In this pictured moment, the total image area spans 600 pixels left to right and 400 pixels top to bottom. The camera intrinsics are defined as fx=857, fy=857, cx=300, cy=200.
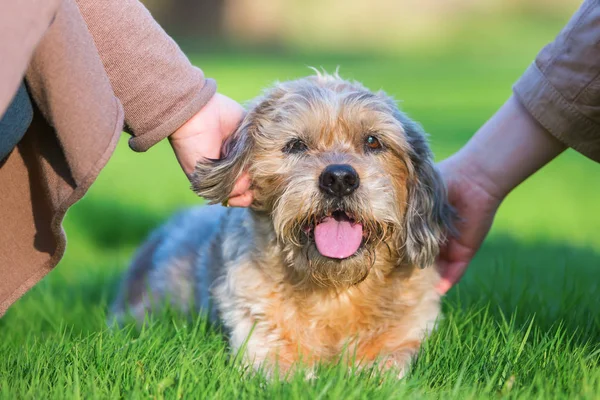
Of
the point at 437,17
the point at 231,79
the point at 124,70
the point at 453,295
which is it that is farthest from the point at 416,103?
the point at 437,17

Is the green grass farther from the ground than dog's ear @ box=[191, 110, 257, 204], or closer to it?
closer to it

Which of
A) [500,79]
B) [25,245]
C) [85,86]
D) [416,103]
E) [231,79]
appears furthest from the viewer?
[500,79]

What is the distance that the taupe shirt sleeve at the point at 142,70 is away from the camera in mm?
3488

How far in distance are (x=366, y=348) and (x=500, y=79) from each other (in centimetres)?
2171

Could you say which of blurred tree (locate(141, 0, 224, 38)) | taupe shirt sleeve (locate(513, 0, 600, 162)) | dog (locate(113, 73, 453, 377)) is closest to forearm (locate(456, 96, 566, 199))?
taupe shirt sleeve (locate(513, 0, 600, 162))

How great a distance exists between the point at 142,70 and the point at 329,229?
103 centimetres

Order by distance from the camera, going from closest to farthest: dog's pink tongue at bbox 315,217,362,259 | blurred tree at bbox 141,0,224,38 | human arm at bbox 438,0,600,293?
dog's pink tongue at bbox 315,217,362,259, human arm at bbox 438,0,600,293, blurred tree at bbox 141,0,224,38

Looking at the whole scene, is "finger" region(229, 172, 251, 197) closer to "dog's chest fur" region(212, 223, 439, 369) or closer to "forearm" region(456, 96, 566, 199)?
"dog's chest fur" region(212, 223, 439, 369)

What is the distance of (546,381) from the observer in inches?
119

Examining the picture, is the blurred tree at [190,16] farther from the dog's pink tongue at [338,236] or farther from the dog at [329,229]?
the dog's pink tongue at [338,236]

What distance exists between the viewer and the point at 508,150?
4180 mm

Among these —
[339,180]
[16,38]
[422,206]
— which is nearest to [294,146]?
[339,180]

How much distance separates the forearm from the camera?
4.09 metres

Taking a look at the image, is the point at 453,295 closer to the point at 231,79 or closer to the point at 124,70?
the point at 124,70
